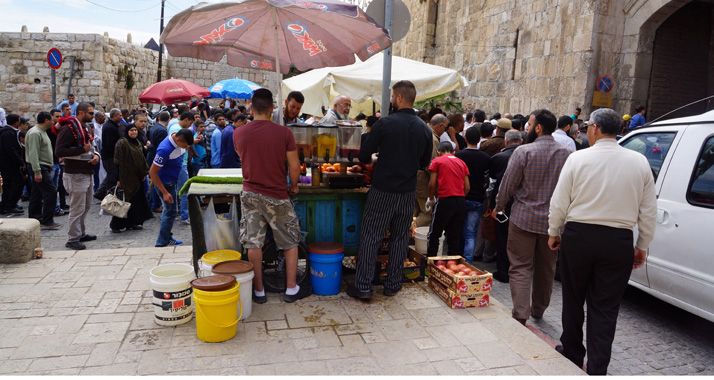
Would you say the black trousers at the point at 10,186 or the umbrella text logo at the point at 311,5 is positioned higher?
the umbrella text logo at the point at 311,5

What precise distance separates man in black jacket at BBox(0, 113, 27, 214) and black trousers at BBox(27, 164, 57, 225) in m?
1.13

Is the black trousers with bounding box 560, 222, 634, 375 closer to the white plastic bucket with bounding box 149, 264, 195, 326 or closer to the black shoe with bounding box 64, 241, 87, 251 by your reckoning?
the white plastic bucket with bounding box 149, 264, 195, 326

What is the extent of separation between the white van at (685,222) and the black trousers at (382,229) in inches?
94.7

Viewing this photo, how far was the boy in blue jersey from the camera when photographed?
230 inches

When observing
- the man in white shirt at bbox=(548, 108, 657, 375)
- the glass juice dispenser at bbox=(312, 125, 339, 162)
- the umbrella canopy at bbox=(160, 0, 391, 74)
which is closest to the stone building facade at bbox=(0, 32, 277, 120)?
the umbrella canopy at bbox=(160, 0, 391, 74)

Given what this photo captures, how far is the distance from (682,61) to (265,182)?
12912 mm

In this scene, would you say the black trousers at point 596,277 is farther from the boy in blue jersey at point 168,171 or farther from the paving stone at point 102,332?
the boy in blue jersey at point 168,171

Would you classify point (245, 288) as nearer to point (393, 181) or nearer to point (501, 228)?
point (393, 181)

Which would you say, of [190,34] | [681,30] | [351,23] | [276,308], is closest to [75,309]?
[276,308]

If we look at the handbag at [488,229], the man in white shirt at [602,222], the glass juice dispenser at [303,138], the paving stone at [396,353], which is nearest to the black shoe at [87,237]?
the glass juice dispenser at [303,138]

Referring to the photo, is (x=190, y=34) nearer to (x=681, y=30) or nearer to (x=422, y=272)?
(x=422, y=272)

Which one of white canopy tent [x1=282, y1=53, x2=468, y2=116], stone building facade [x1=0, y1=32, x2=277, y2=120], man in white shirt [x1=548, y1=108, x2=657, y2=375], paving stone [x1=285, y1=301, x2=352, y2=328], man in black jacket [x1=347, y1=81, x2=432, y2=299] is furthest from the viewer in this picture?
stone building facade [x1=0, y1=32, x2=277, y2=120]

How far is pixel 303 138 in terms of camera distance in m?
4.80

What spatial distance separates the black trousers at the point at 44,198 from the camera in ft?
25.1
